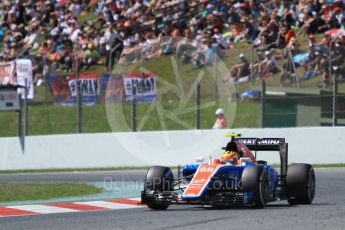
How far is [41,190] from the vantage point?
16.9 m

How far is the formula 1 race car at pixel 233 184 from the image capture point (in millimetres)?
12117

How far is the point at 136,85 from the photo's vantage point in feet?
78.7

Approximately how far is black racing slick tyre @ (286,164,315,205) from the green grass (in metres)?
4.42

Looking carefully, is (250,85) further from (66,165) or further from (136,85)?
(66,165)

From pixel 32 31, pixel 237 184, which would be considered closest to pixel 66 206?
pixel 237 184

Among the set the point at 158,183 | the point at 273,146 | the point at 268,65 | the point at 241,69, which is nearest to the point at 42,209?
the point at 158,183

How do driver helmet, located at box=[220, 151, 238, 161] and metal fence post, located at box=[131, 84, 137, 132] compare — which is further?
metal fence post, located at box=[131, 84, 137, 132]

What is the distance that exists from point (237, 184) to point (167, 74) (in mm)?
12187

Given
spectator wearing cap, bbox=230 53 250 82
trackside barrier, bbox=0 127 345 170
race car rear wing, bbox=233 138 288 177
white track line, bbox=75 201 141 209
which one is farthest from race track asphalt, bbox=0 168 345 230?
spectator wearing cap, bbox=230 53 250 82

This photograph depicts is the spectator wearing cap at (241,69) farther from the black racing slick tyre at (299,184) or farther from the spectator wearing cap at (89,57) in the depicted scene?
the black racing slick tyre at (299,184)

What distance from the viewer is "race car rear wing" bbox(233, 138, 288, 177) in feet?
44.6

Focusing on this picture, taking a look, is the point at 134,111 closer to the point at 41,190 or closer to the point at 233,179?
the point at 41,190

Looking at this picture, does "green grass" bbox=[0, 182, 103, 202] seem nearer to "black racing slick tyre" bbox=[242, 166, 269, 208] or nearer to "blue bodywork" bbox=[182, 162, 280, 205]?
"blue bodywork" bbox=[182, 162, 280, 205]

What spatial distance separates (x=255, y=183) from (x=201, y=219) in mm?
1386
